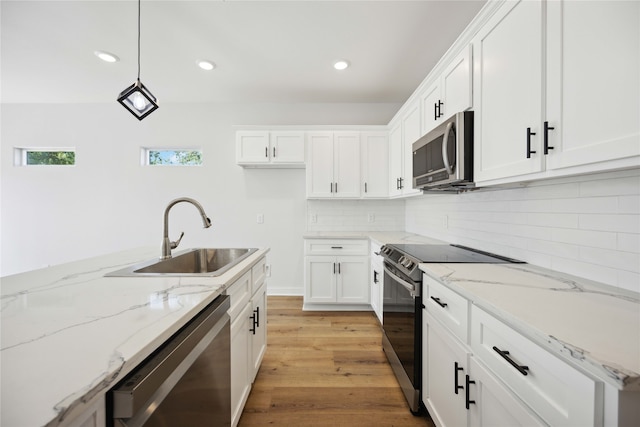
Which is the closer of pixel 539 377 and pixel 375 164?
pixel 539 377

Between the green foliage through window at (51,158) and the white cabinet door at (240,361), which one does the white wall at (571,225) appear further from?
the green foliage through window at (51,158)

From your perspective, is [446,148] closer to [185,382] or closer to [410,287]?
[410,287]

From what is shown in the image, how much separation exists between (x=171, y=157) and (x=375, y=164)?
2.84 m

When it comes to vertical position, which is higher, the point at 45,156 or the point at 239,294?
the point at 45,156

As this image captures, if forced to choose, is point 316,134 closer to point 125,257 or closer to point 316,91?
point 316,91

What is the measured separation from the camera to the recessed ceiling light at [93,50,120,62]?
97.9 inches

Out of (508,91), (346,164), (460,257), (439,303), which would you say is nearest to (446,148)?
(508,91)

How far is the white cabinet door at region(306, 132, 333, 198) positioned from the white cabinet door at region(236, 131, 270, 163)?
1.79ft

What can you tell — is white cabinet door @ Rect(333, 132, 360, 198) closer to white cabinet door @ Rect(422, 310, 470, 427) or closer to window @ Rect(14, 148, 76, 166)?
white cabinet door @ Rect(422, 310, 470, 427)

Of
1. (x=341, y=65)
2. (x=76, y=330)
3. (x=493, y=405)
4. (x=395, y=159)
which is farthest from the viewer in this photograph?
(x=395, y=159)

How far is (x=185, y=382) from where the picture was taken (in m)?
0.82

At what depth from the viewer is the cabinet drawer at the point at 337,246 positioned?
3.03 meters

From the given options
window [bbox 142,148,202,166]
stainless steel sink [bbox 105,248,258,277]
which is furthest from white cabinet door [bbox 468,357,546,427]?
window [bbox 142,148,202,166]

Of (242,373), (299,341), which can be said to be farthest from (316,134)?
(242,373)
